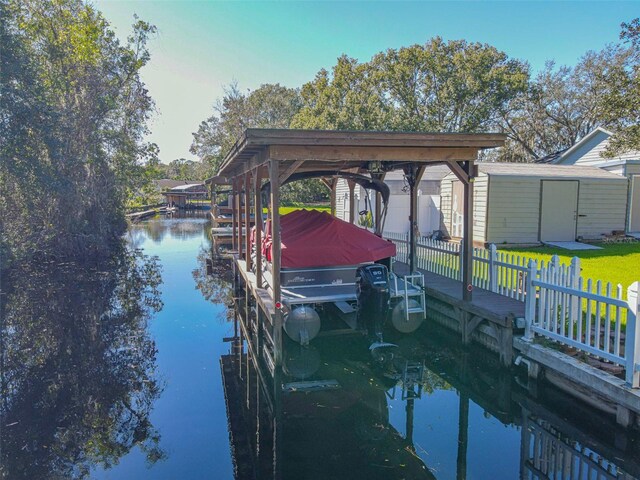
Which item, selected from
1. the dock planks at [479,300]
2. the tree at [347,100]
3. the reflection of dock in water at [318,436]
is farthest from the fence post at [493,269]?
the tree at [347,100]

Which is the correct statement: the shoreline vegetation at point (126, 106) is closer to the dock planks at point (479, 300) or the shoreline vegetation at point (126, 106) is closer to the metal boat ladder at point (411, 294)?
the dock planks at point (479, 300)

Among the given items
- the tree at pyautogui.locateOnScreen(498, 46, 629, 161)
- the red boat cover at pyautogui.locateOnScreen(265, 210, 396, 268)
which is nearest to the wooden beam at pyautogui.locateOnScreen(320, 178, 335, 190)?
the red boat cover at pyautogui.locateOnScreen(265, 210, 396, 268)

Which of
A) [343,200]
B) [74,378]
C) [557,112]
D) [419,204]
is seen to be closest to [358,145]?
[74,378]

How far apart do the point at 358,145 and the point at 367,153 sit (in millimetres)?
263

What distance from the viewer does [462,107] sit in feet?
86.0

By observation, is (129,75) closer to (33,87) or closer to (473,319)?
(33,87)

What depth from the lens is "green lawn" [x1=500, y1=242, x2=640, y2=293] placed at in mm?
9547

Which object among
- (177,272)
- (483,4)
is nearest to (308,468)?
(177,272)

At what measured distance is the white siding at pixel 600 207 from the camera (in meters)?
15.5

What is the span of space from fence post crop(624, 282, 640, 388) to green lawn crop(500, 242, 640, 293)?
4.52 meters

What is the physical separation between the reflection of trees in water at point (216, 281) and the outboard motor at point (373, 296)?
365 cm

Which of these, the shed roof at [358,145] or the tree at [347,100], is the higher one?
the tree at [347,100]

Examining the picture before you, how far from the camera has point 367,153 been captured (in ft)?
23.0

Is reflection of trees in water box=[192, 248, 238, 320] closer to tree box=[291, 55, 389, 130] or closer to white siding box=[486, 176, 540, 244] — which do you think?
white siding box=[486, 176, 540, 244]
